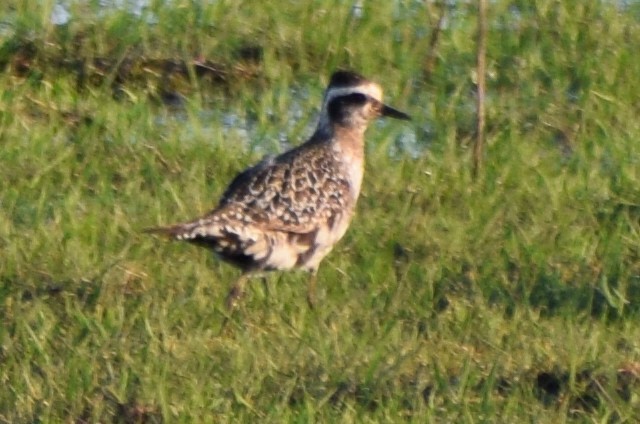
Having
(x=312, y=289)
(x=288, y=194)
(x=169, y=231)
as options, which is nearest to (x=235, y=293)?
(x=312, y=289)

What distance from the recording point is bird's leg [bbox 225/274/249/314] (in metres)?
7.62

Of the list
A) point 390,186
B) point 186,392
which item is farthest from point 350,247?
point 186,392

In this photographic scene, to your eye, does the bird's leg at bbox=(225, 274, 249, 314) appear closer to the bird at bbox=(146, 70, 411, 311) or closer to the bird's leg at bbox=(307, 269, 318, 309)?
the bird at bbox=(146, 70, 411, 311)

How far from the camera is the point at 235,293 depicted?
7668 mm

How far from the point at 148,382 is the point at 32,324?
781 millimetres

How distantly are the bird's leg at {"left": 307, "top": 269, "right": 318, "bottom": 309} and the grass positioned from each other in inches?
1.7

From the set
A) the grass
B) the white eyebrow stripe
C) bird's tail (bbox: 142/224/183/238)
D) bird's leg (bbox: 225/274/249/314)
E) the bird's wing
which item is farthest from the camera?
the white eyebrow stripe

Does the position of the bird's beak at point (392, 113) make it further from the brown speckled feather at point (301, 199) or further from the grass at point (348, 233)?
the grass at point (348, 233)

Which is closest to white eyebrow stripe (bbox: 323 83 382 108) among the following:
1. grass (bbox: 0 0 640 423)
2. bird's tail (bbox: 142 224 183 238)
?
grass (bbox: 0 0 640 423)

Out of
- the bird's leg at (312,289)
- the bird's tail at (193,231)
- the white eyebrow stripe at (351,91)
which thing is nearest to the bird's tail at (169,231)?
the bird's tail at (193,231)

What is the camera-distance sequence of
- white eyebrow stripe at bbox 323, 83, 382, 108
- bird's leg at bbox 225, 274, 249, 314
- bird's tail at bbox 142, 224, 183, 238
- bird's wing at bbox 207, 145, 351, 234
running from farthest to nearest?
white eyebrow stripe at bbox 323, 83, 382, 108, bird's wing at bbox 207, 145, 351, 234, bird's leg at bbox 225, 274, 249, 314, bird's tail at bbox 142, 224, 183, 238

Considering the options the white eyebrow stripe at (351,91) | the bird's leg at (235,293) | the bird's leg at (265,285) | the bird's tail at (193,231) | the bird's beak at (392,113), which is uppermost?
the white eyebrow stripe at (351,91)

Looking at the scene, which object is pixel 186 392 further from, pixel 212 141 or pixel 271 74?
pixel 271 74

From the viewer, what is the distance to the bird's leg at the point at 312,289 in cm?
765
